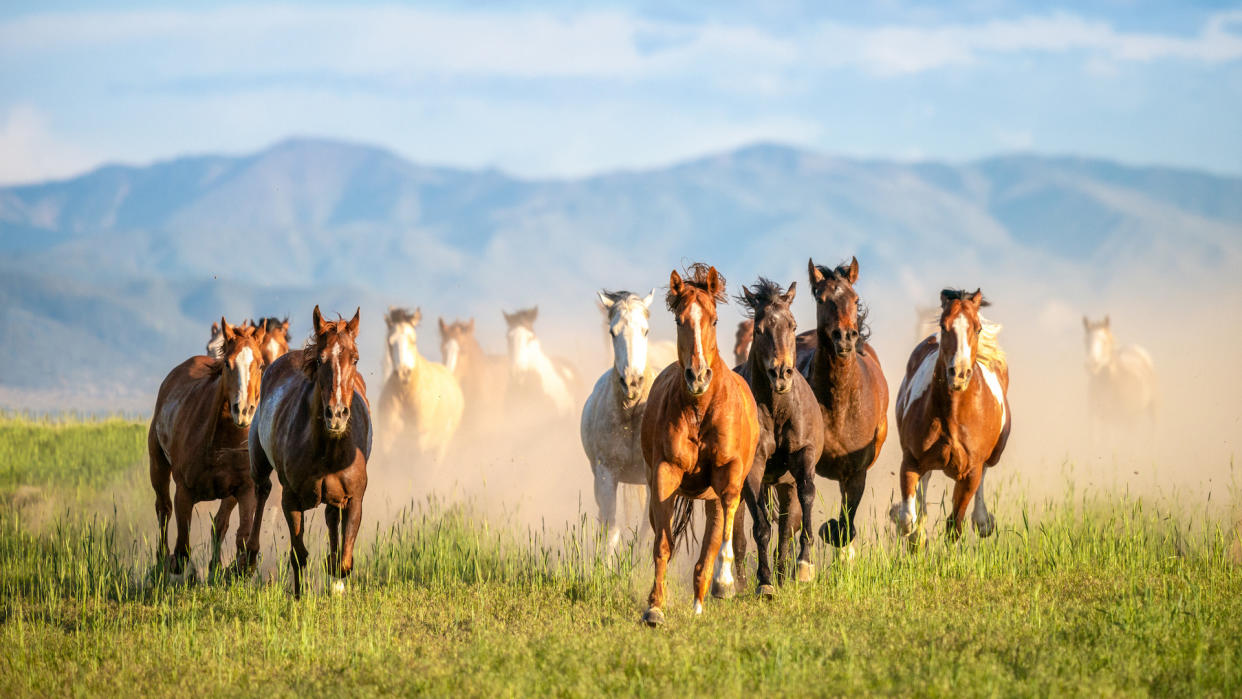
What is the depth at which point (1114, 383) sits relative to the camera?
78.0ft

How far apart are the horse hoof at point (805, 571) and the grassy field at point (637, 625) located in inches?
3.5

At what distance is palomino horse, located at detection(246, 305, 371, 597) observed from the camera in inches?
370

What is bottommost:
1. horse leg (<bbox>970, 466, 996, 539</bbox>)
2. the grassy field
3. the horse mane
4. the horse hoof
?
the grassy field

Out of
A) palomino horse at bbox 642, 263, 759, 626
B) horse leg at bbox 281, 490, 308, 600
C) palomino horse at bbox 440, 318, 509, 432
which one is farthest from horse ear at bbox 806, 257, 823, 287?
palomino horse at bbox 440, 318, 509, 432

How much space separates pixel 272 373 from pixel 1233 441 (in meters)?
18.1

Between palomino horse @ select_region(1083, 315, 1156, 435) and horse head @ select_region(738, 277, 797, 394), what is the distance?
52.3 ft

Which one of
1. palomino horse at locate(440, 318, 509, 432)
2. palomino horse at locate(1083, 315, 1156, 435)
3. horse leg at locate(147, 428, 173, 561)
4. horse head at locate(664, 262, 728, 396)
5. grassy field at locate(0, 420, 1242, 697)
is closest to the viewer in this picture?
grassy field at locate(0, 420, 1242, 697)

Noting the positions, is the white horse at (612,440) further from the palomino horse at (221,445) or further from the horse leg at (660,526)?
the palomino horse at (221,445)

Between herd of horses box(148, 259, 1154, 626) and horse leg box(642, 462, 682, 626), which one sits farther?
herd of horses box(148, 259, 1154, 626)

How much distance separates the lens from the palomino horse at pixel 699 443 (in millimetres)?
8281

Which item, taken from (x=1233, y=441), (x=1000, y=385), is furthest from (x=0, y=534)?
(x=1233, y=441)

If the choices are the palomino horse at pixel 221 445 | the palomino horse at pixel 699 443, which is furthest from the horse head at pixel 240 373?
the palomino horse at pixel 699 443

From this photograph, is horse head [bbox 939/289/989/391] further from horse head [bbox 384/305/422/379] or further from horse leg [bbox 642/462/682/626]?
horse head [bbox 384/305/422/379]

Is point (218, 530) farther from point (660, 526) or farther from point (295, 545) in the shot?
point (660, 526)
